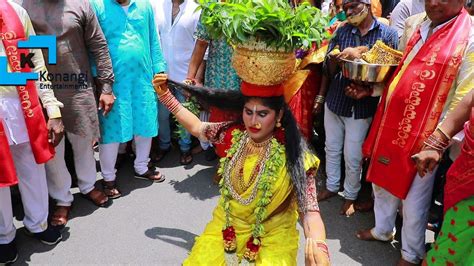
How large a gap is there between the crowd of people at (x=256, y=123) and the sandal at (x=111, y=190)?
0.01 metres

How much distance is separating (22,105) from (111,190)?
142 cm

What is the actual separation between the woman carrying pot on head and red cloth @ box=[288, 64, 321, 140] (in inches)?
56.4

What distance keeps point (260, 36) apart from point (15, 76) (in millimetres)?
1734

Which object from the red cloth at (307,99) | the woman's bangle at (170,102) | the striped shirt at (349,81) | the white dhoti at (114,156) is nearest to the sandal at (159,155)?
the white dhoti at (114,156)

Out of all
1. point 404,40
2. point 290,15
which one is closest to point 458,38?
point 404,40

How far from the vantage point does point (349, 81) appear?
3.55m

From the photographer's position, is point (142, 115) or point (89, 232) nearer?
point (89, 232)

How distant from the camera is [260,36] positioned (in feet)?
7.13

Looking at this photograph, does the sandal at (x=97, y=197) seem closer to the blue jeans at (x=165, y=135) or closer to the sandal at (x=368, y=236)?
the blue jeans at (x=165, y=135)

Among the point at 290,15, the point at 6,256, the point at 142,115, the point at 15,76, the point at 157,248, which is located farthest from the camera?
the point at 142,115

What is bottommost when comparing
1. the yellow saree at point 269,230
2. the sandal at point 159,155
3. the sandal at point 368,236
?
the sandal at point 159,155

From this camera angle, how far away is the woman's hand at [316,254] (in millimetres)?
2129

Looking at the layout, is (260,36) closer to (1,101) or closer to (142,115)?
(1,101)

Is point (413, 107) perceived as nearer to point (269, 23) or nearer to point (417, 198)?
point (417, 198)
